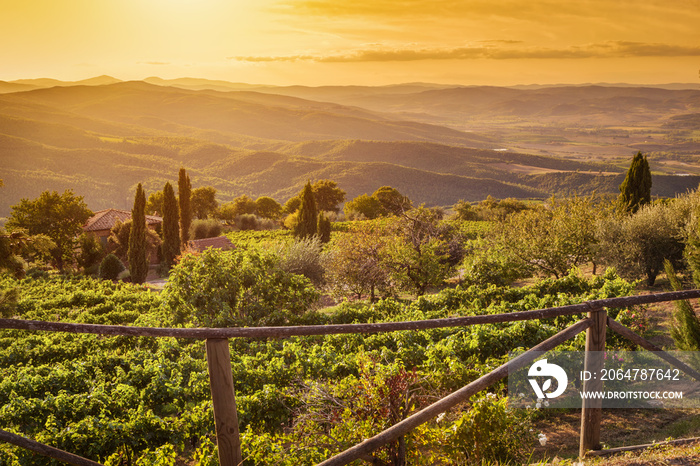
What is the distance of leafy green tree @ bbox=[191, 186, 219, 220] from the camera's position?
193 feet

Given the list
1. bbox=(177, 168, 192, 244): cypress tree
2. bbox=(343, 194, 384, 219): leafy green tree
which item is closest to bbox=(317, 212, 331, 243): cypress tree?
bbox=(177, 168, 192, 244): cypress tree

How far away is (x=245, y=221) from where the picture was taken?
56.3m

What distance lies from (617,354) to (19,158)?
141197 mm

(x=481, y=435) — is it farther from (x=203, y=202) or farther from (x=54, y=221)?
(x=203, y=202)

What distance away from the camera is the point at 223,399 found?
7.16 ft

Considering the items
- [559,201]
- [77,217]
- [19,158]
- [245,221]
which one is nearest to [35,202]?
[77,217]

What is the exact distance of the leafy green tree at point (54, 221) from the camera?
1375 inches

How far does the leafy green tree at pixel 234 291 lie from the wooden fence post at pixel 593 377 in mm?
9087

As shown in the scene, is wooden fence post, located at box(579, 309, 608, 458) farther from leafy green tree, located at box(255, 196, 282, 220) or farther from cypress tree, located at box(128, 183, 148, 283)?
leafy green tree, located at box(255, 196, 282, 220)

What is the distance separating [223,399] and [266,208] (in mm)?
→ 64708

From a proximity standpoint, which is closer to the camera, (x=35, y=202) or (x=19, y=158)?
(x=35, y=202)

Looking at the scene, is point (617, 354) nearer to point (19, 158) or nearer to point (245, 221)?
point (245, 221)

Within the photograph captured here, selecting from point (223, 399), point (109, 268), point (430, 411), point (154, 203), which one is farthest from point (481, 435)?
point (154, 203)

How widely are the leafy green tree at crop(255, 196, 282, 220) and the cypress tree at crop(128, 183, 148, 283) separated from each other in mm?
35386
